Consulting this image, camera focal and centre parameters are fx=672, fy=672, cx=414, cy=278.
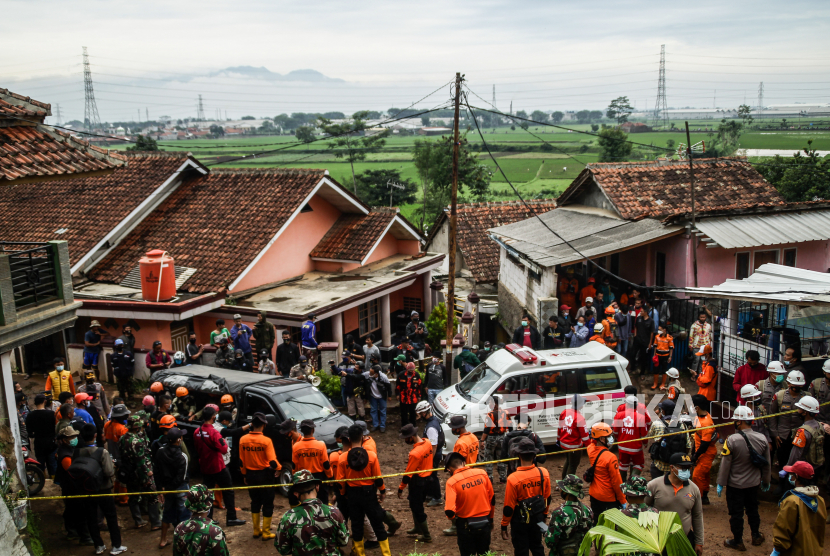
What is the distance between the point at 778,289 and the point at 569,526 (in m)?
6.91

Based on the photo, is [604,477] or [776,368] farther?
[776,368]

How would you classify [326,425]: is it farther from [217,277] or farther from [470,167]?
[470,167]

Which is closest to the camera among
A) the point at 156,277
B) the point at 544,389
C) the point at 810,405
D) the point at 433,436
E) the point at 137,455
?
the point at 810,405

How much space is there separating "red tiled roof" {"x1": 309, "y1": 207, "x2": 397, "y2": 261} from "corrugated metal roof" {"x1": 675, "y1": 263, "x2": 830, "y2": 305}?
10371 millimetres

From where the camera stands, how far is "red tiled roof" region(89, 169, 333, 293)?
684 inches

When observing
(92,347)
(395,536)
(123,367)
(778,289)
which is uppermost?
(778,289)

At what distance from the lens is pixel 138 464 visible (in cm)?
853

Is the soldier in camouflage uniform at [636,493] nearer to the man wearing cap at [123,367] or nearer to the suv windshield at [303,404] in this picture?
the suv windshield at [303,404]

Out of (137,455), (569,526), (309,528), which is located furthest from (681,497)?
(137,455)

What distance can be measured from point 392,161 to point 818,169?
7273 centimetres

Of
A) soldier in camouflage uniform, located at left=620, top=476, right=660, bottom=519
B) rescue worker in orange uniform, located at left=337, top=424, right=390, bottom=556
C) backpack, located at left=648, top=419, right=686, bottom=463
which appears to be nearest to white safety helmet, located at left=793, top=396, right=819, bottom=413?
backpack, located at left=648, top=419, right=686, bottom=463

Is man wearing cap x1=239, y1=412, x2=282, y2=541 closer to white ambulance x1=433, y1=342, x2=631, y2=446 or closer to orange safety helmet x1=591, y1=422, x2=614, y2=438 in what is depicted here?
white ambulance x1=433, y1=342, x2=631, y2=446

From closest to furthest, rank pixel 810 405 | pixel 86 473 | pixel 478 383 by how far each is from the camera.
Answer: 1. pixel 86 473
2. pixel 810 405
3. pixel 478 383

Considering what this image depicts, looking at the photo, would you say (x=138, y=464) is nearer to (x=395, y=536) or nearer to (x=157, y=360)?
(x=395, y=536)
